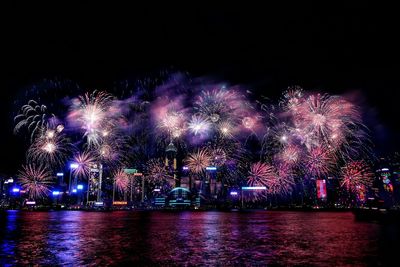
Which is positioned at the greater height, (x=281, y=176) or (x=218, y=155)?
(x=218, y=155)

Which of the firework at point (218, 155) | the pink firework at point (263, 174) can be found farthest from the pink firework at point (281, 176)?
the firework at point (218, 155)

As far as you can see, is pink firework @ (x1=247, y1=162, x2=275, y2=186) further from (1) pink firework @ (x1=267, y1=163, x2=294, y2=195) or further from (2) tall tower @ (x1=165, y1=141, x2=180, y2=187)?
(2) tall tower @ (x1=165, y1=141, x2=180, y2=187)

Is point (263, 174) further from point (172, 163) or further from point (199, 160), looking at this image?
point (172, 163)

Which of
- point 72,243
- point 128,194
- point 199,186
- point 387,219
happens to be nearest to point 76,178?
point 128,194

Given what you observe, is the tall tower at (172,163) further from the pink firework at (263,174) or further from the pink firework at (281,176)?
the pink firework at (281,176)

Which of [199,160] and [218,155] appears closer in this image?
[199,160]

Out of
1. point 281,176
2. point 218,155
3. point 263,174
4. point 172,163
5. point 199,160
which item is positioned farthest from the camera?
point 172,163

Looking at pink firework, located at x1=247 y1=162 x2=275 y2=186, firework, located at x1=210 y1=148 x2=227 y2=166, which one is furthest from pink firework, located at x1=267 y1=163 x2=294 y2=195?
firework, located at x1=210 y1=148 x2=227 y2=166

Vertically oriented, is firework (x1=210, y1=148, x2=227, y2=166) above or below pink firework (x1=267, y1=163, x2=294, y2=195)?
above

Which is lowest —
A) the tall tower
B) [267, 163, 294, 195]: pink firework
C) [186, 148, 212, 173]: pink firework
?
Result: [267, 163, 294, 195]: pink firework

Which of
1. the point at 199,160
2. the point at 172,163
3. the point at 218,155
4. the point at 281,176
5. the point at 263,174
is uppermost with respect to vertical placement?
the point at 172,163

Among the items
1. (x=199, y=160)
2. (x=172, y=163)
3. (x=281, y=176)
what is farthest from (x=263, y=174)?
(x=172, y=163)

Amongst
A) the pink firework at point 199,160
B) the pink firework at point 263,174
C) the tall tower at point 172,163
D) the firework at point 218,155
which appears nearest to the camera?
the pink firework at point 199,160

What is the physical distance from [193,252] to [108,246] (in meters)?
5.19
